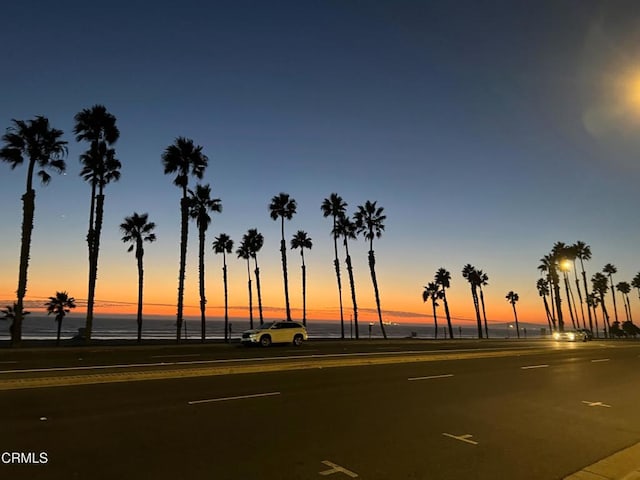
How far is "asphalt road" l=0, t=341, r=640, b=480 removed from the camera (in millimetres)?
6008

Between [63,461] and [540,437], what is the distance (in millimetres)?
7688

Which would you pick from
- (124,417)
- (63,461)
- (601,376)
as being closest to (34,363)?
(124,417)

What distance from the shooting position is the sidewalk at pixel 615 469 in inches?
231

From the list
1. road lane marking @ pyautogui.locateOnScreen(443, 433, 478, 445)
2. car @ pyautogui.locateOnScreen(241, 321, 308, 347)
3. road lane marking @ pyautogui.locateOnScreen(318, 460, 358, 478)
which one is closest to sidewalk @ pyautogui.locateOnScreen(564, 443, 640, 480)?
road lane marking @ pyautogui.locateOnScreen(443, 433, 478, 445)

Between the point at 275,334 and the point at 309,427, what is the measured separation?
22.3 m

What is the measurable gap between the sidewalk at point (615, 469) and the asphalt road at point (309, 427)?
0.23 metres

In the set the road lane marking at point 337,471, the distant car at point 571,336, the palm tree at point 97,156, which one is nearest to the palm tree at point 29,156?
the palm tree at point 97,156

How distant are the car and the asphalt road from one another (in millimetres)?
15135

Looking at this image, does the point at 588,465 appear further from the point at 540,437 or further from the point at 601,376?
the point at 601,376

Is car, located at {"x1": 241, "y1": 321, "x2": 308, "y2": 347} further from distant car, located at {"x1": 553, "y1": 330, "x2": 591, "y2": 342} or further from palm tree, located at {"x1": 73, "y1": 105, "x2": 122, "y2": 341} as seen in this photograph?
distant car, located at {"x1": 553, "y1": 330, "x2": 591, "y2": 342}

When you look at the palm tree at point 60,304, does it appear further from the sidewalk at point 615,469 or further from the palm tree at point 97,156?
the sidewalk at point 615,469

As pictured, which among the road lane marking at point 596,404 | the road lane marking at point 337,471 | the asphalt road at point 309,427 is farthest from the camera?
the road lane marking at point 596,404

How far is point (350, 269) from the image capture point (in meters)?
63.2

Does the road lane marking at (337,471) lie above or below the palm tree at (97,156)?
below
